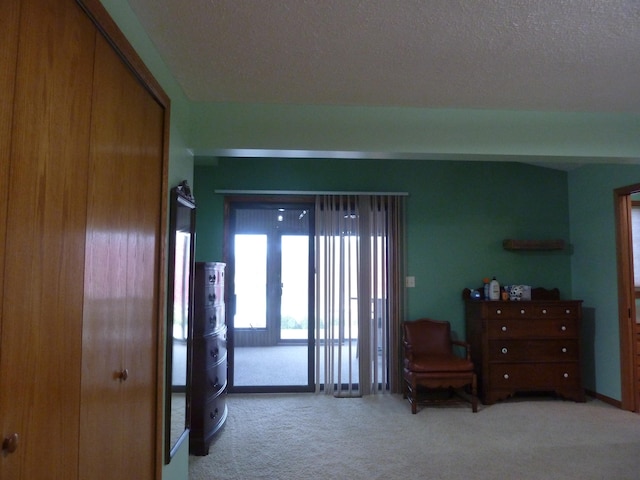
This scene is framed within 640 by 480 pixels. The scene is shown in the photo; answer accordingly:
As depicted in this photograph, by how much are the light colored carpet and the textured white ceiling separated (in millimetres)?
2429

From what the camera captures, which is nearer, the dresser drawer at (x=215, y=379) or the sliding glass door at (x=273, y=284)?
the dresser drawer at (x=215, y=379)

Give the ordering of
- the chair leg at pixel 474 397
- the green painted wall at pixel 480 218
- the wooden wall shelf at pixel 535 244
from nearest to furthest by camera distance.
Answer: the chair leg at pixel 474 397
the green painted wall at pixel 480 218
the wooden wall shelf at pixel 535 244

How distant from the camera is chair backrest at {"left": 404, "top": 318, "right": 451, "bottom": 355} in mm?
4469

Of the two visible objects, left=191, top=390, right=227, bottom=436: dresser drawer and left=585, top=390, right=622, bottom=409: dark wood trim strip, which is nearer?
left=191, top=390, right=227, bottom=436: dresser drawer

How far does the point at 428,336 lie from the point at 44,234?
13.4ft

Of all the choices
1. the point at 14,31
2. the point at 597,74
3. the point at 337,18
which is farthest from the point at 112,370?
the point at 597,74

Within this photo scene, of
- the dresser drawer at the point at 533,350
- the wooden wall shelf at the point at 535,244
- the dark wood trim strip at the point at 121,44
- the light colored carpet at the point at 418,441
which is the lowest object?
the light colored carpet at the point at 418,441

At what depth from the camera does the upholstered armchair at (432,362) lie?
13.2 feet

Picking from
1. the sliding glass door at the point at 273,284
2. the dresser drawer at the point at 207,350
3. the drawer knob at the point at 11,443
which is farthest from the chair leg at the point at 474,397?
the drawer knob at the point at 11,443

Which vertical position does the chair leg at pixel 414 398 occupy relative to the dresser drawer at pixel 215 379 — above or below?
below

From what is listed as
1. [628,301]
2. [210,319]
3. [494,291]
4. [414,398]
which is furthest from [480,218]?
[210,319]

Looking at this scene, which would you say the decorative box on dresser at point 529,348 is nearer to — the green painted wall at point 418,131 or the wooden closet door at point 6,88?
the green painted wall at point 418,131

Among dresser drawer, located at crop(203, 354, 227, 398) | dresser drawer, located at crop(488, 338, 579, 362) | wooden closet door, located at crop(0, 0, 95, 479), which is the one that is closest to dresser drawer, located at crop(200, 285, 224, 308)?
dresser drawer, located at crop(203, 354, 227, 398)

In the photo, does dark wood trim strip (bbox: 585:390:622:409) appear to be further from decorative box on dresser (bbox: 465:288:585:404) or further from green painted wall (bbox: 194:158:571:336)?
green painted wall (bbox: 194:158:571:336)
